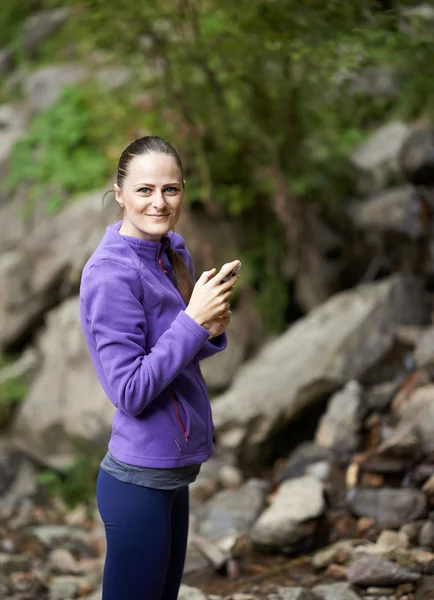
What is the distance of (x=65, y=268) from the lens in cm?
814

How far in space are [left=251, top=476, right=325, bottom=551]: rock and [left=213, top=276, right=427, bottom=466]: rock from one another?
132 centimetres

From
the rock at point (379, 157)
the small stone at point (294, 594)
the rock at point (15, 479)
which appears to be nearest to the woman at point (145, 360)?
the small stone at point (294, 594)

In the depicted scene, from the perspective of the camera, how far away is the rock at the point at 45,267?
8039 mm

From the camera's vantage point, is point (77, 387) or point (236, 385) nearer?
point (236, 385)

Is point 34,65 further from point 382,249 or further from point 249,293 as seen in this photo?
point 382,249

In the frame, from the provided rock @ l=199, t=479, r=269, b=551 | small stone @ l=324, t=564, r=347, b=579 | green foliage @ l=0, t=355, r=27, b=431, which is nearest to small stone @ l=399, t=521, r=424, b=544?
small stone @ l=324, t=564, r=347, b=579

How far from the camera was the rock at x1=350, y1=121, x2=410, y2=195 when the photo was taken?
7.97 metres

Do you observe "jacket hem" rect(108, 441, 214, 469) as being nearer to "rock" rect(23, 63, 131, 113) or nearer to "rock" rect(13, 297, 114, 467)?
"rock" rect(13, 297, 114, 467)

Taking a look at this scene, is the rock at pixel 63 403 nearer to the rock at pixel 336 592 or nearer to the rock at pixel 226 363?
the rock at pixel 226 363

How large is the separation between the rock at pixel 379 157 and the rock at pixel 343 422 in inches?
117

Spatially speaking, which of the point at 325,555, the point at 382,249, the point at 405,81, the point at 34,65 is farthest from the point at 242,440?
the point at 34,65

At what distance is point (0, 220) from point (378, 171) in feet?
15.5

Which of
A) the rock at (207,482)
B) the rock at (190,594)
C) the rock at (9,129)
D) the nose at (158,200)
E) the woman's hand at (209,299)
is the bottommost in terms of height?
the rock at (190,594)

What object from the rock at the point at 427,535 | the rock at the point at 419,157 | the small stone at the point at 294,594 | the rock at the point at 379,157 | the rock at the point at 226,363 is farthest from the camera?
the rock at the point at 379,157
